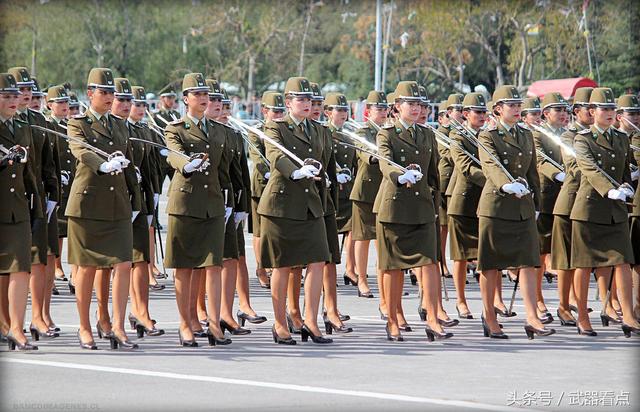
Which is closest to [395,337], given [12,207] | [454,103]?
[12,207]

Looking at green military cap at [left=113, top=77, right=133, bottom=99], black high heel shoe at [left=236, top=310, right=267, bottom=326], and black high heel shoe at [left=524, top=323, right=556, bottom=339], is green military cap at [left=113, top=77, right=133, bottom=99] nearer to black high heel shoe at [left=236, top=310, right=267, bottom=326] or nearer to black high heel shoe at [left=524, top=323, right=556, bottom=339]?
black high heel shoe at [left=236, top=310, right=267, bottom=326]

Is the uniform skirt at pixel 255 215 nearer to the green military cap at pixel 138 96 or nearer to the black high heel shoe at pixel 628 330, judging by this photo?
the green military cap at pixel 138 96

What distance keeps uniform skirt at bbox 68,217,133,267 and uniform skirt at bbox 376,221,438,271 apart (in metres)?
2.18

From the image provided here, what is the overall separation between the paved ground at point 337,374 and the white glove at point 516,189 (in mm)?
1226

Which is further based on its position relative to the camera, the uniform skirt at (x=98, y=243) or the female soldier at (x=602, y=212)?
the female soldier at (x=602, y=212)

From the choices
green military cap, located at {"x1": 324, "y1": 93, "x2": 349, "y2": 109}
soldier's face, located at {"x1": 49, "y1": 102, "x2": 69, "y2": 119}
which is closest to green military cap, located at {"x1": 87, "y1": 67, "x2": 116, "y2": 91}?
soldier's face, located at {"x1": 49, "y1": 102, "x2": 69, "y2": 119}

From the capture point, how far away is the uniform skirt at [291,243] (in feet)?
36.2

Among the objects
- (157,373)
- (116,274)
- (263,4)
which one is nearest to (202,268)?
(116,274)

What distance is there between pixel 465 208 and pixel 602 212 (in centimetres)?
181

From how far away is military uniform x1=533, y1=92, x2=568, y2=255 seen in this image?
13539 millimetres

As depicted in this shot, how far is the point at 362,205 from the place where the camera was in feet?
49.1

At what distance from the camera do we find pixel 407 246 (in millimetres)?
11391

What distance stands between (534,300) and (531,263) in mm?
309

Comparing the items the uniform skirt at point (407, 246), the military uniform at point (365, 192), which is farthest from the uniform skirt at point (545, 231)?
the uniform skirt at point (407, 246)
